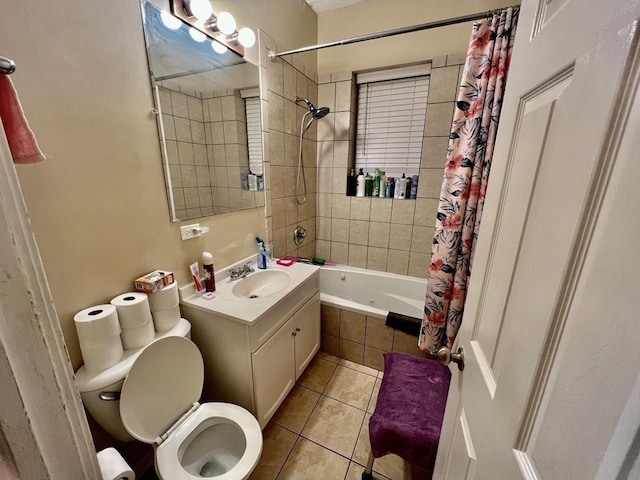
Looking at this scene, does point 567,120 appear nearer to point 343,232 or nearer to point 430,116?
point 430,116

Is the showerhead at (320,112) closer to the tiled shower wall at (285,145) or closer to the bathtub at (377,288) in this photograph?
the tiled shower wall at (285,145)

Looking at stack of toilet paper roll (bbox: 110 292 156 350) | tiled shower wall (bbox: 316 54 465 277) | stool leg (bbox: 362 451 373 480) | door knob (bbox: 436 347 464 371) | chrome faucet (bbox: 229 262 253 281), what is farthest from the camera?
tiled shower wall (bbox: 316 54 465 277)

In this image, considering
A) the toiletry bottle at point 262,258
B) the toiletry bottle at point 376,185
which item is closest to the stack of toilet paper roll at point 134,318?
the toiletry bottle at point 262,258

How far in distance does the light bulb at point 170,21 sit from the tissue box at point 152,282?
1093mm

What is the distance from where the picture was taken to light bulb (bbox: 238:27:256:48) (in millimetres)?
1378

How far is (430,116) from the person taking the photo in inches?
77.1

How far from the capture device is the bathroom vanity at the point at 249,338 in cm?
122

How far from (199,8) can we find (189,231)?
3.38ft

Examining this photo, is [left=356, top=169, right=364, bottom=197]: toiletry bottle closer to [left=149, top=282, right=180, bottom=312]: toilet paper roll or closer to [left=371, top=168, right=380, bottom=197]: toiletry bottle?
[left=371, top=168, right=380, bottom=197]: toiletry bottle

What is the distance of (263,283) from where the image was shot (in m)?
1.71

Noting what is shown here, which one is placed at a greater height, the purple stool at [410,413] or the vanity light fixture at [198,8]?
the vanity light fixture at [198,8]

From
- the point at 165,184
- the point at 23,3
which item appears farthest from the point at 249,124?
the point at 23,3

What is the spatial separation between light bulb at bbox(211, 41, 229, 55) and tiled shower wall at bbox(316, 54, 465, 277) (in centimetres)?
103

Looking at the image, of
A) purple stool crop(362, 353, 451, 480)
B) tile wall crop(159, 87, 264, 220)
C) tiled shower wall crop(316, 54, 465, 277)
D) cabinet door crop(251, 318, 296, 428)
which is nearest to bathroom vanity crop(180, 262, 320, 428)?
cabinet door crop(251, 318, 296, 428)
